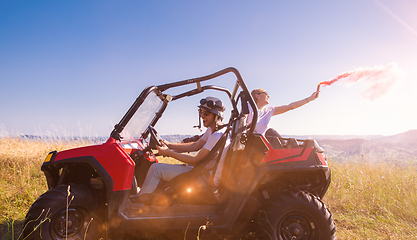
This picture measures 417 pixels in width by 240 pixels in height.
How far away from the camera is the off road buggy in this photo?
2.69 metres

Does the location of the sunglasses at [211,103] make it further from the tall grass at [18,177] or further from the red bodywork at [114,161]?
the tall grass at [18,177]

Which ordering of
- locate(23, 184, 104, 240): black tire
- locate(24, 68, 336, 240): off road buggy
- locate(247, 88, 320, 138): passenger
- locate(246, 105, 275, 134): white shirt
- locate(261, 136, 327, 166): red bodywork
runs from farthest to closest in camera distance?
locate(247, 88, 320, 138): passenger, locate(246, 105, 275, 134): white shirt, locate(261, 136, 327, 166): red bodywork, locate(24, 68, 336, 240): off road buggy, locate(23, 184, 104, 240): black tire

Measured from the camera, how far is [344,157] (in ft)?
25.2

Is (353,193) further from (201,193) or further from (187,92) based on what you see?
(187,92)

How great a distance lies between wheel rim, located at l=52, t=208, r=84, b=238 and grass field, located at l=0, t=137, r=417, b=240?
0.45m

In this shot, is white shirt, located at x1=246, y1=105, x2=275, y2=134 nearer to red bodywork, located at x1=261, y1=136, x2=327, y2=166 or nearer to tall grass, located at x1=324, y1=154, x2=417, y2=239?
red bodywork, located at x1=261, y1=136, x2=327, y2=166

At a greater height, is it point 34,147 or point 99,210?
point 99,210

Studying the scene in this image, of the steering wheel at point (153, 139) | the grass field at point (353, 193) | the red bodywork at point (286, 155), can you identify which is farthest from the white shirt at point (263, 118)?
the grass field at point (353, 193)

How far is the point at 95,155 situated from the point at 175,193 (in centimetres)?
105

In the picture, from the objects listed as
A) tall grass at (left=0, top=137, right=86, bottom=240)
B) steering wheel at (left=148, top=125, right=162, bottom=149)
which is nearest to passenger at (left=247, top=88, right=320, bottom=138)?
steering wheel at (left=148, top=125, right=162, bottom=149)

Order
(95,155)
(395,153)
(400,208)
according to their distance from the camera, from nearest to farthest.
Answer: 1. (95,155)
2. (400,208)
3. (395,153)

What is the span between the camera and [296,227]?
9.14 feet

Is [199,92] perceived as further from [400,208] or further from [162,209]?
[400,208]

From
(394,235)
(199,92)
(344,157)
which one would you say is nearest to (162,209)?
(199,92)
